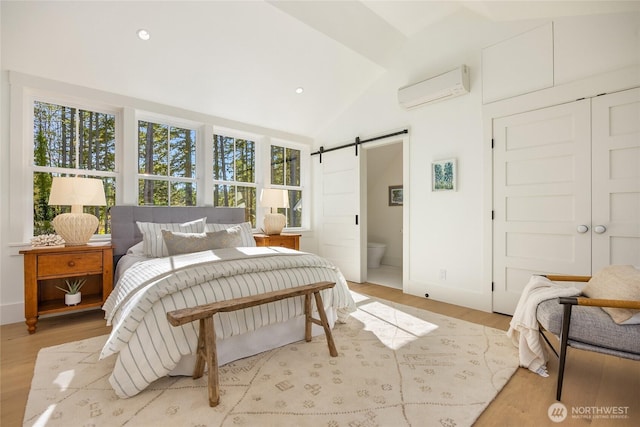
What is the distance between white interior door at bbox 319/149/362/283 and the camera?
455cm

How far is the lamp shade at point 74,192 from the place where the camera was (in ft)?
9.09

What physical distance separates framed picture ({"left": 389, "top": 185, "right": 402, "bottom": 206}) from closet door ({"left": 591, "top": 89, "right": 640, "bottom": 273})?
346 cm

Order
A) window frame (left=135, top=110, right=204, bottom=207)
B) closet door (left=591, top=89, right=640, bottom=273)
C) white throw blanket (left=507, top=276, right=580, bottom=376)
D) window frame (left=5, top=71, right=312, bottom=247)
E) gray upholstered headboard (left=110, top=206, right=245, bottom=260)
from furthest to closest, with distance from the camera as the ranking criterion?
1. window frame (left=135, top=110, right=204, bottom=207)
2. gray upholstered headboard (left=110, top=206, right=245, bottom=260)
3. window frame (left=5, top=71, right=312, bottom=247)
4. closet door (left=591, top=89, right=640, bottom=273)
5. white throw blanket (left=507, top=276, right=580, bottom=376)

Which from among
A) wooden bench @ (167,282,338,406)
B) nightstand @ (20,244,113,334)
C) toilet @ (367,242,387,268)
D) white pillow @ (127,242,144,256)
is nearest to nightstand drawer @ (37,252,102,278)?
nightstand @ (20,244,113,334)

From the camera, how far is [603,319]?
65.6 inches

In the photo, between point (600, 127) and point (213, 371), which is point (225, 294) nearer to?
point (213, 371)

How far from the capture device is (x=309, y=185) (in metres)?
5.30

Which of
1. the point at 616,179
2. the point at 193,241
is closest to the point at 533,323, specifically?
the point at 616,179

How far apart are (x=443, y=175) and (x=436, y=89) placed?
0.98 meters

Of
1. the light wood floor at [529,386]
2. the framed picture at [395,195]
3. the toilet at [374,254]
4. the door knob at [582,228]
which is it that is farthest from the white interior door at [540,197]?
the framed picture at [395,195]

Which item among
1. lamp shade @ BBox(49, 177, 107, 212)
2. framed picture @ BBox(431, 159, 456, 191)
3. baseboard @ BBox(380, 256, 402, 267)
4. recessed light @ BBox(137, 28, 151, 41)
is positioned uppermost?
recessed light @ BBox(137, 28, 151, 41)

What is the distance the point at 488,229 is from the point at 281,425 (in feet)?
9.00

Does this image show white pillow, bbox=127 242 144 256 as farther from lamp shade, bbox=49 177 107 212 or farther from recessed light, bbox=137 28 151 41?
recessed light, bbox=137 28 151 41

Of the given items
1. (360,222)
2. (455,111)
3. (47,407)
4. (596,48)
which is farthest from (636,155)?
(47,407)
